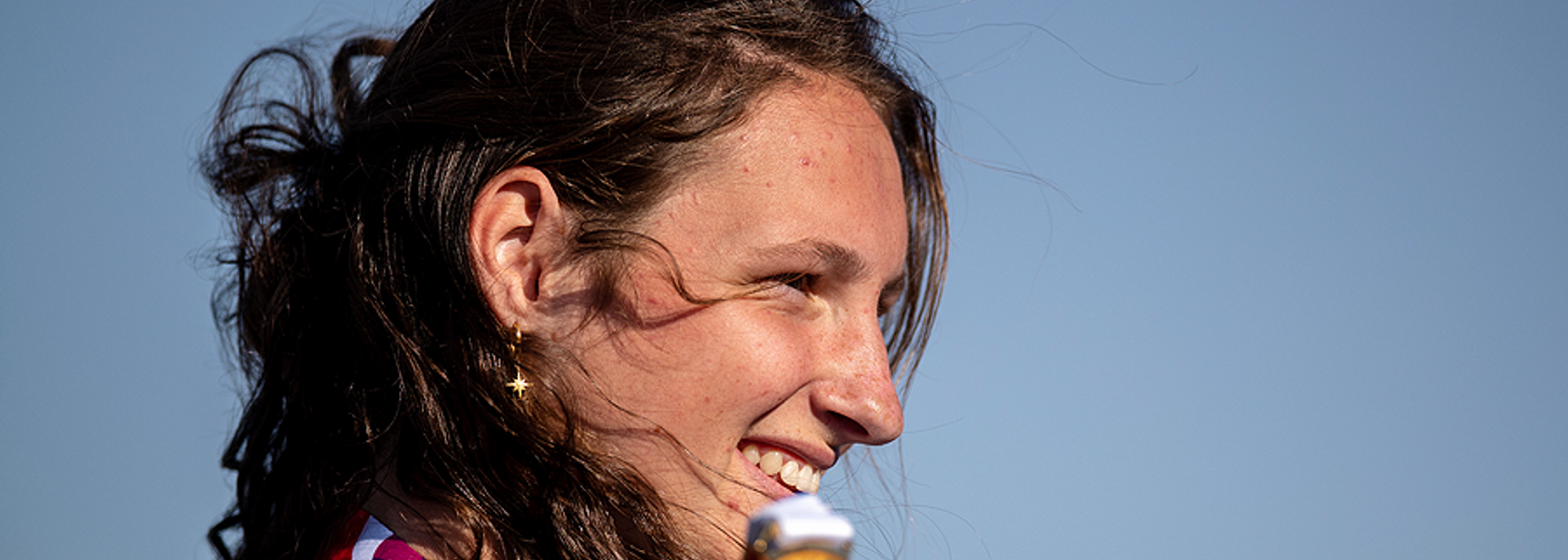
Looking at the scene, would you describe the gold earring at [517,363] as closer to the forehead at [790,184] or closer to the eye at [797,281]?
the forehead at [790,184]

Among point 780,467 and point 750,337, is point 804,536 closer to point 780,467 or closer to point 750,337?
point 750,337

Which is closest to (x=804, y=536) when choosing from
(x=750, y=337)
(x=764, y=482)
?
(x=750, y=337)

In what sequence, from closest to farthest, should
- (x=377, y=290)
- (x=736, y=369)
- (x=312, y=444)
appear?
(x=736, y=369) < (x=377, y=290) < (x=312, y=444)

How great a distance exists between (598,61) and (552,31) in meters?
0.15

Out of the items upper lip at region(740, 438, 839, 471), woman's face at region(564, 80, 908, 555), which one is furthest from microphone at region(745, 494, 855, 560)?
upper lip at region(740, 438, 839, 471)

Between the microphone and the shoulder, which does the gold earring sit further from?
the microphone

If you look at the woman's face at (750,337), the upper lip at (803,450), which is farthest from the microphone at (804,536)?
the upper lip at (803,450)

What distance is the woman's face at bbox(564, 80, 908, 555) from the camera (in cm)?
212

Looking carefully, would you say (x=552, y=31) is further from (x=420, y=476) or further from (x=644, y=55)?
(x=420, y=476)

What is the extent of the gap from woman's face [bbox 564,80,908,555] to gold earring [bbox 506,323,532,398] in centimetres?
9

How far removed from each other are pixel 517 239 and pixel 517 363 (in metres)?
0.23

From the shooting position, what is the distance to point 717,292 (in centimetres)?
212

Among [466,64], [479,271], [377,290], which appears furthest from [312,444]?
[466,64]

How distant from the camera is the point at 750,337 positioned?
6.97 feet
